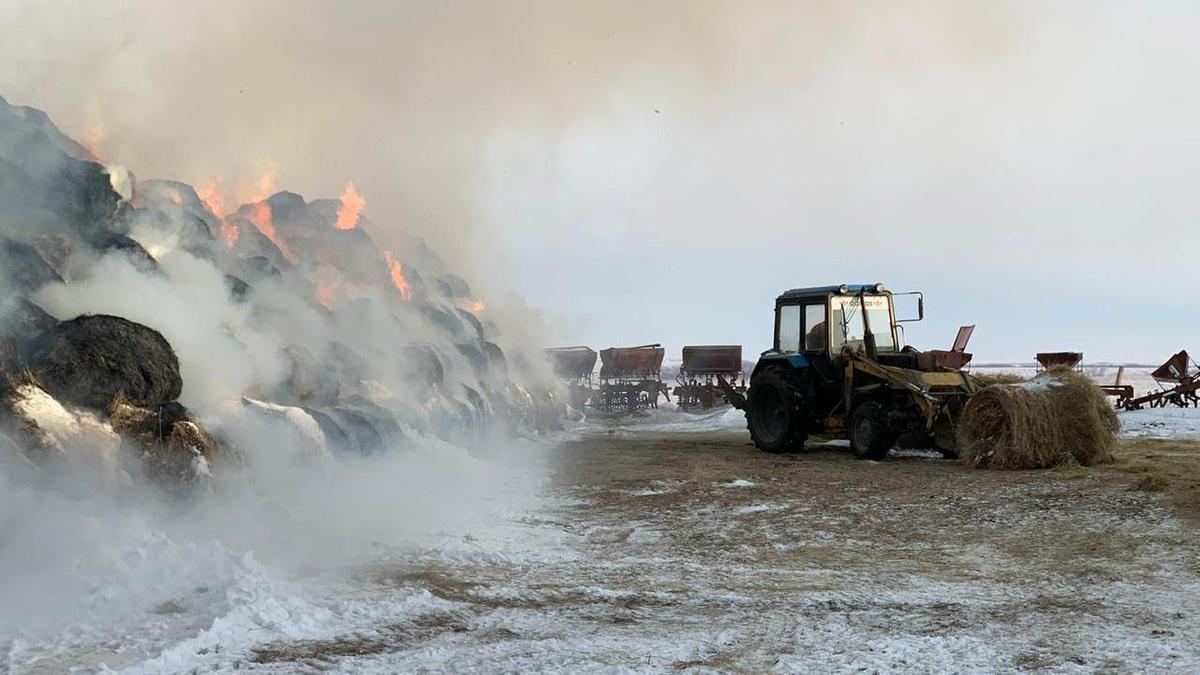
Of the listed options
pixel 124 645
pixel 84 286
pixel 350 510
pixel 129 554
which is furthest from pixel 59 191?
pixel 124 645

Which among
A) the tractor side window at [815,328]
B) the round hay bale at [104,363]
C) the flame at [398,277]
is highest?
the flame at [398,277]

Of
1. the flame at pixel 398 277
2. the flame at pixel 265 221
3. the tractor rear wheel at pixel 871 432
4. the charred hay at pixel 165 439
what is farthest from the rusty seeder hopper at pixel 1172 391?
the charred hay at pixel 165 439

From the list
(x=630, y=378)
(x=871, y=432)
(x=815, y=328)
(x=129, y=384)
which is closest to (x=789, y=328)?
(x=815, y=328)

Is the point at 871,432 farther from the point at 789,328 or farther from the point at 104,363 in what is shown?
the point at 104,363

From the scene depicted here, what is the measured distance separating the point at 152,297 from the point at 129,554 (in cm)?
368

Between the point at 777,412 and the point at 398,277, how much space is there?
8.97 m

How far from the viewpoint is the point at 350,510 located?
9.27m

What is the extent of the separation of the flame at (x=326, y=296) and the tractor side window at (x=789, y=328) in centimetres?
751

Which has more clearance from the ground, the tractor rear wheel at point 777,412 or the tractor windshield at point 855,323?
the tractor windshield at point 855,323

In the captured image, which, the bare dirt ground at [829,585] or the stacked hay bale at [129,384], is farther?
the stacked hay bale at [129,384]

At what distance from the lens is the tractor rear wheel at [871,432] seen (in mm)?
14070

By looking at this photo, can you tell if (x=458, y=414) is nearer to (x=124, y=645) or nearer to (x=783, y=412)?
(x=783, y=412)

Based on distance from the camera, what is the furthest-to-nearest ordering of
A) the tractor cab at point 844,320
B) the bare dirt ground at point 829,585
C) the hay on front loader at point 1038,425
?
the tractor cab at point 844,320
the hay on front loader at point 1038,425
the bare dirt ground at point 829,585

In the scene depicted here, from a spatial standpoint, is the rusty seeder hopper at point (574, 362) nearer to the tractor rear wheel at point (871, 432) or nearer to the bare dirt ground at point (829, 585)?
the tractor rear wheel at point (871, 432)
